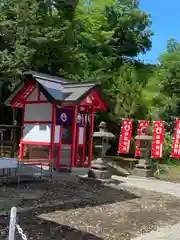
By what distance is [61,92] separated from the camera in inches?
543

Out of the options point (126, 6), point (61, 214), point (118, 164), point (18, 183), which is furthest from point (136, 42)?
point (61, 214)

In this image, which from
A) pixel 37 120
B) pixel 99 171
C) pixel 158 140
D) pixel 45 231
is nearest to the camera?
pixel 45 231

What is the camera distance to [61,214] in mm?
7199

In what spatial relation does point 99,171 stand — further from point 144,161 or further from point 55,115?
point 144,161

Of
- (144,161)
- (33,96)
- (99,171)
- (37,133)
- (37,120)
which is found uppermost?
(33,96)

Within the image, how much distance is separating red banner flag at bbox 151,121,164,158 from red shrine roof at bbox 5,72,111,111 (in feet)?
9.60

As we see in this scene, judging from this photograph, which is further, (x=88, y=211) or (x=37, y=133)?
(x=37, y=133)

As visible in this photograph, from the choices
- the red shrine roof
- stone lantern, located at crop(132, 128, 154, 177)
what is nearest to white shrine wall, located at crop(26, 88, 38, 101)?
the red shrine roof

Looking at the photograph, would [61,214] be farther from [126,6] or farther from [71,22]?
[126,6]

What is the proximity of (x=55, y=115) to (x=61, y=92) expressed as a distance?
935 millimetres

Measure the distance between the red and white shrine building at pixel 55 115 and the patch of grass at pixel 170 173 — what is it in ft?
10.4

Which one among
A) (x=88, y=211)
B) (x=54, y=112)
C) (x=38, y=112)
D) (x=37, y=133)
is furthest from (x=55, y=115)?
(x=88, y=211)

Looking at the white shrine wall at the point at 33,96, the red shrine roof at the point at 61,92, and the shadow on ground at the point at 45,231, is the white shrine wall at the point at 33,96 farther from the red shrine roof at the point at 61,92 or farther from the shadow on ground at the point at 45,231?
the shadow on ground at the point at 45,231

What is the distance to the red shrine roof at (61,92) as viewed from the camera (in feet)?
43.0
